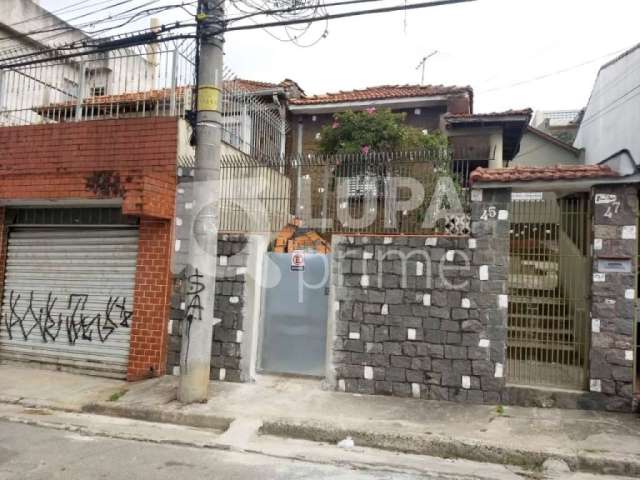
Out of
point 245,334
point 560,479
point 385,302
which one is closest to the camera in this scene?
point 560,479

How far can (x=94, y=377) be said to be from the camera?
764cm

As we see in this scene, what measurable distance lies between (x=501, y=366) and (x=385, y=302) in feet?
5.41

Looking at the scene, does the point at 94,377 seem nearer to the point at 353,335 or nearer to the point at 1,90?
the point at 353,335

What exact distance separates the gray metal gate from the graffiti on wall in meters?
2.23

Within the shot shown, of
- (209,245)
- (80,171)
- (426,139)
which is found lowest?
(209,245)

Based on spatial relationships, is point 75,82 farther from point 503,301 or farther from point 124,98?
point 503,301

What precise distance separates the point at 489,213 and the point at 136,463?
4.93m

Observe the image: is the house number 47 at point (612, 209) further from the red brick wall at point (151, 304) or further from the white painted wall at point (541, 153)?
the white painted wall at point (541, 153)

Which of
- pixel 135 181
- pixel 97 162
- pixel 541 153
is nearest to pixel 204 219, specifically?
pixel 135 181

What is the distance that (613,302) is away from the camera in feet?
19.4

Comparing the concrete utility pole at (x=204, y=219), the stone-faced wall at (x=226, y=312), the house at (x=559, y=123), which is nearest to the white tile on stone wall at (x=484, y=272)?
the stone-faced wall at (x=226, y=312)

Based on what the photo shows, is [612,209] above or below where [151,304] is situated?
above

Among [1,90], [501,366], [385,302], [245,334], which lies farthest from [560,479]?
[1,90]

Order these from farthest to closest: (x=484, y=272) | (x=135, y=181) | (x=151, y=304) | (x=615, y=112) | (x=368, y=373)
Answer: (x=615, y=112)
(x=151, y=304)
(x=135, y=181)
(x=368, y=373)
(x=484, y=272)
